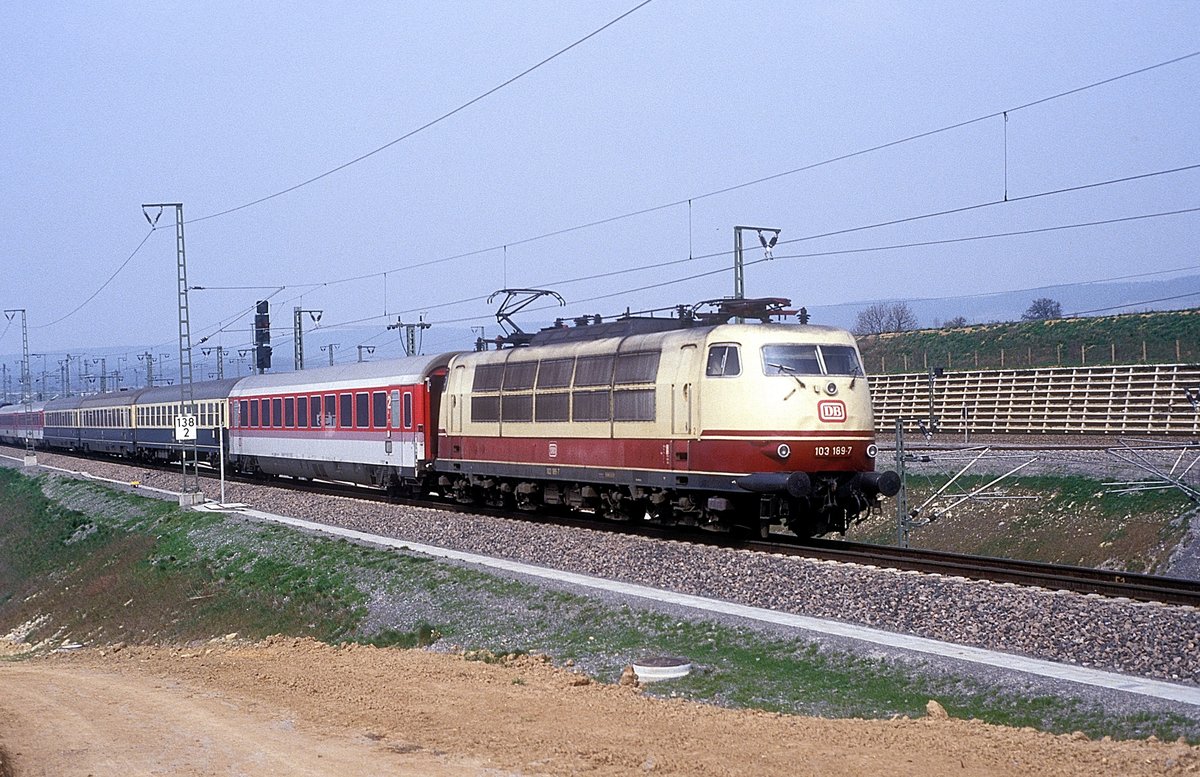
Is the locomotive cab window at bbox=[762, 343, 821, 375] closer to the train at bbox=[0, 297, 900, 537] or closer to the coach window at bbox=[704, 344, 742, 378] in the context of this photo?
the train at bbox=[0, 297, 900, 537]

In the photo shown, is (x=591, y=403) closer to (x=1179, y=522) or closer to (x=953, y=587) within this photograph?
(x=953, y=587)

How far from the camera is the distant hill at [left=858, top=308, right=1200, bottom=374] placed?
7225 centimetres

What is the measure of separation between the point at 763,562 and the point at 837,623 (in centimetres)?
370

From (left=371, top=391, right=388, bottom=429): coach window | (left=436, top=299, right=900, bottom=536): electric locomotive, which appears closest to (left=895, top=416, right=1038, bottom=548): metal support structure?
(left=436, top=299, right=900, bottom=536): electric locomotive

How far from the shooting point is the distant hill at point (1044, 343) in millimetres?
72250

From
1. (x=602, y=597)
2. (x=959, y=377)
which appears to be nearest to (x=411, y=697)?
(x=602, y=597)

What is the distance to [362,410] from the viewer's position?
35.5 metres

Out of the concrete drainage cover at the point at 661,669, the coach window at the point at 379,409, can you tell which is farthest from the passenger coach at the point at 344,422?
the concrete drainage cover at the point at 661,669

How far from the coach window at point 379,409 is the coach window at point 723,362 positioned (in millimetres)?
14926

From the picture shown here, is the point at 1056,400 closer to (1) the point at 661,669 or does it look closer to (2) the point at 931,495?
(2) the point at 931,495

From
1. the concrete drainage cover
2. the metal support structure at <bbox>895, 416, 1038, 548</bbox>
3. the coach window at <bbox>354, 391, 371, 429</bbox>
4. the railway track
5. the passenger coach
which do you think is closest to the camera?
the concrete drainage cover

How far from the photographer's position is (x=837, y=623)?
48.1 feet

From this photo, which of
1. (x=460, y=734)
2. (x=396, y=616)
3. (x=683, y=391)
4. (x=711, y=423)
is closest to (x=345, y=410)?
(x=683, y=391)

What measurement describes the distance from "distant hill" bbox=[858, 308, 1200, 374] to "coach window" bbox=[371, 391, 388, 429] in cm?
4552
